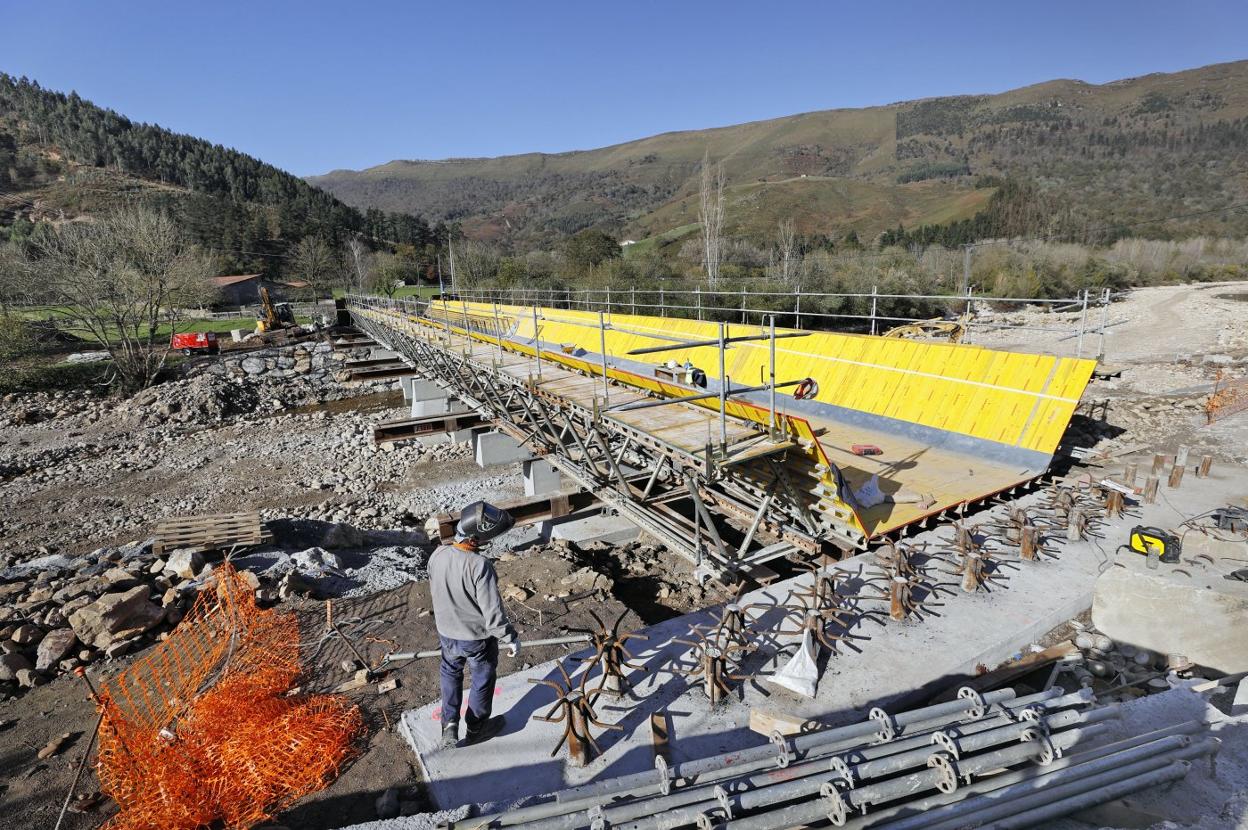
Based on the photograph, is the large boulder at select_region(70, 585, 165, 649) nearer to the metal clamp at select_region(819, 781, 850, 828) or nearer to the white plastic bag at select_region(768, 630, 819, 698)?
the white plastic bag at select_region(768, 630, 819, 698)

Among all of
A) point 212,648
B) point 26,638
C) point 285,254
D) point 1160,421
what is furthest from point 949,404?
point 285,254

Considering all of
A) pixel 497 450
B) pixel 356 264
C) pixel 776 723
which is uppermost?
pixel 356 264

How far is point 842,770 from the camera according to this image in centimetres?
282

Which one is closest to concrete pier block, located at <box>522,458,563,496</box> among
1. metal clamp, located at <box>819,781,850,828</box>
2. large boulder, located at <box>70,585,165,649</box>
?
large boulder, located at <box>70,585,165,649</box>

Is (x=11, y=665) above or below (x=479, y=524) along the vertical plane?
below

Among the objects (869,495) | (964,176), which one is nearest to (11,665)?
(869,495)

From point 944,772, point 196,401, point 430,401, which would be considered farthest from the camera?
point 196,401

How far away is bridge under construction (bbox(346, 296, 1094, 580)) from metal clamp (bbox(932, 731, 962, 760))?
2666 mm

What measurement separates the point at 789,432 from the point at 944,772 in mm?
3361

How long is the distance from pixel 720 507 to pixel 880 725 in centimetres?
400

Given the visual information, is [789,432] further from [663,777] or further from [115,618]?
[115,618]

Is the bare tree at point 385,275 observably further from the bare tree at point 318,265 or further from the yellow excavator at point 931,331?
the yellow excavator at point 931,331

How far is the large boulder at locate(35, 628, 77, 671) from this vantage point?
5.33 metres

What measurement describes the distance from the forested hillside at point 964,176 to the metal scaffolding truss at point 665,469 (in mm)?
71581
